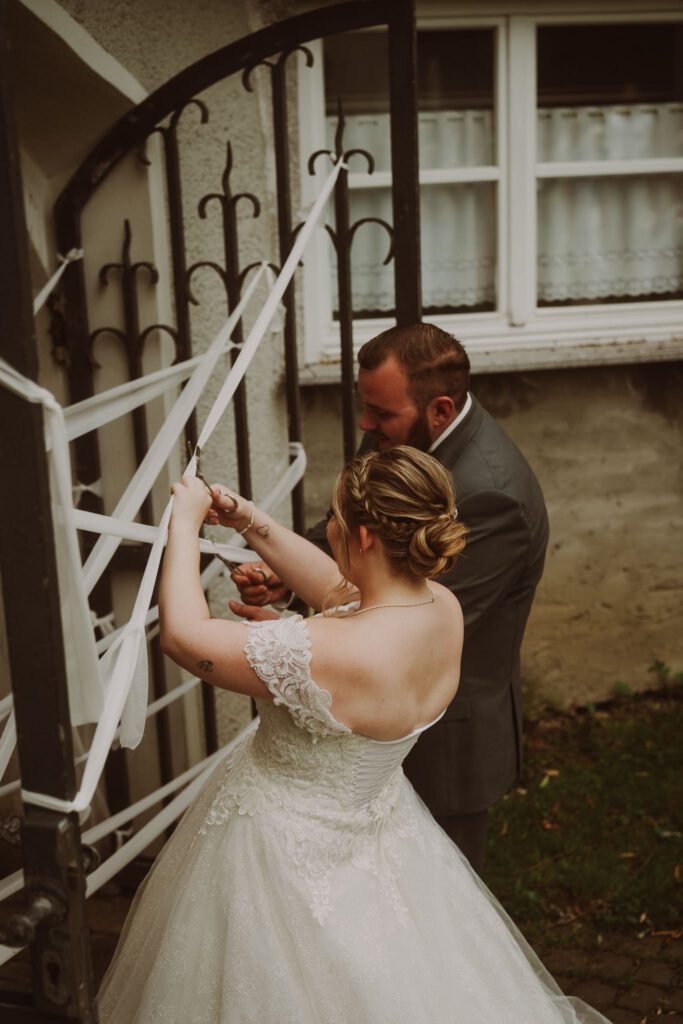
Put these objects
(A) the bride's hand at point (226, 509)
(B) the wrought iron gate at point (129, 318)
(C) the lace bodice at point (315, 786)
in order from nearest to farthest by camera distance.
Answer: (B) the wrought iron gate at point (129, 318), (C) the lace bodice at point (315, 786), (A) the bride's hand at point (226, 509)

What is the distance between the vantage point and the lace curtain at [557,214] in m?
4.61

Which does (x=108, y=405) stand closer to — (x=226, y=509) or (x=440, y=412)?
(x=226, y=509)

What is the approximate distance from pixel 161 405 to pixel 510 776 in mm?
1603

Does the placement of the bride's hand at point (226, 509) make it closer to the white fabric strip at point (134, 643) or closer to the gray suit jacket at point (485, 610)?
the white fabric strip at point (134, 643)

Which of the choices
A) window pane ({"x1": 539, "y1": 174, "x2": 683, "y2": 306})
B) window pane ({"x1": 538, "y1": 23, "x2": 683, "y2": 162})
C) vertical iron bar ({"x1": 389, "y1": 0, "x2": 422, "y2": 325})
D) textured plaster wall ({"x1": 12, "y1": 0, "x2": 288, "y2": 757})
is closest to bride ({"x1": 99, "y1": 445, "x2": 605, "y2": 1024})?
vertical iron bar ({"x1": 389, "y1": 0, "x2": 422, "y2": 325})

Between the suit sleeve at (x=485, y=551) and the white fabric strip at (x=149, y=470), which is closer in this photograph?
the white fabric strip at (x=149, y=470)

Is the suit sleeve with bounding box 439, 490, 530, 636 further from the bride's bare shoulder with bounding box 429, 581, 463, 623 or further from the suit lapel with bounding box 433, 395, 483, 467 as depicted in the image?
the bride's bare shoulder with bounding box 429, 581, 463, 623

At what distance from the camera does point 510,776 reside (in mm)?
2908

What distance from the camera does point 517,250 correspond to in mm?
4688

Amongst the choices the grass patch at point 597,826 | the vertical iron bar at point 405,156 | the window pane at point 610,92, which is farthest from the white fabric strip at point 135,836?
the window pane at point 610,92

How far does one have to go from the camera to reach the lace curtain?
4613 mm

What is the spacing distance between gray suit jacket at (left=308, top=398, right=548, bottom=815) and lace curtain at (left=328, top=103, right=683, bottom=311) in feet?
6.75

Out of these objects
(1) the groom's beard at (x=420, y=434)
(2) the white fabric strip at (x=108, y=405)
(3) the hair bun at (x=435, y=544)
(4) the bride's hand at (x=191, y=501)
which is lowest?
(3) the hair bun at (x=435, y=544)

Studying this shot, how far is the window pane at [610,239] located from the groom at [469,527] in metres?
2.29
